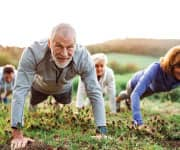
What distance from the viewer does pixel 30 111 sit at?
14.7ft

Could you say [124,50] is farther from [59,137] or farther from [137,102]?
[59,137]

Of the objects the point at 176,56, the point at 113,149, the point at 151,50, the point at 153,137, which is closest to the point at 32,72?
the point at 113,149

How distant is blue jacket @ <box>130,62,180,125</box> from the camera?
3.90 metres

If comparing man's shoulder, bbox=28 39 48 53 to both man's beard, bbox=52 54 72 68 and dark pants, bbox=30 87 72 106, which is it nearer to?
man's beard, bbox=52 54 72 68

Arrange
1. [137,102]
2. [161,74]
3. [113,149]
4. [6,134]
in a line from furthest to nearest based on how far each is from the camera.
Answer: [161,74] < [137,102] < [6,134] < [113,149]

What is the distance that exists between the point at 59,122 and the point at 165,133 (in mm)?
792

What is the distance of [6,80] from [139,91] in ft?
7.94

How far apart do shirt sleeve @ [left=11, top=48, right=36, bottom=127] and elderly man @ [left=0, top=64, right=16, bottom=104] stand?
2.79m

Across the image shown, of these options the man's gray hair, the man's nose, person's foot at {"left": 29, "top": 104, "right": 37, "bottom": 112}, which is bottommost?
person's foot at {"left": 29, "top": 104, "right": 37, "bottom": 112}

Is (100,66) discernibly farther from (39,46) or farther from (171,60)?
(39,46)

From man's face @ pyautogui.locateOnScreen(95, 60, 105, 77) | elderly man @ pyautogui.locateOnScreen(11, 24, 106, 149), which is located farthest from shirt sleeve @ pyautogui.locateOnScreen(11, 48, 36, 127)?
man's face @ pyautogui.locateOnScreen(95, 60, 105, 77)

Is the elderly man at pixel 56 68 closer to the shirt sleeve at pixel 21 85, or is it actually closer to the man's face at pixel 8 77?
the shirt sleeve at pixel 21 85

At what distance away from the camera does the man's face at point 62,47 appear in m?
3.07

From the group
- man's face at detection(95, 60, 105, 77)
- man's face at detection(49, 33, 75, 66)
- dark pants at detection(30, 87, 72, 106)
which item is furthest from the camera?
man's face at detection(95, 60, 105, 77)
